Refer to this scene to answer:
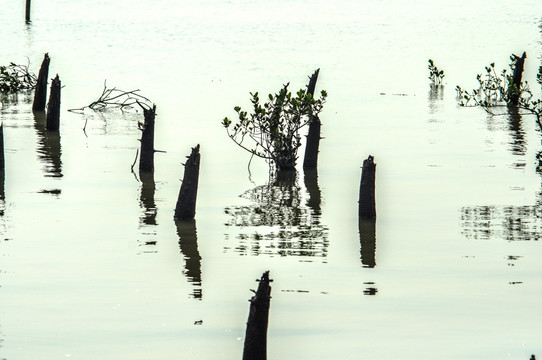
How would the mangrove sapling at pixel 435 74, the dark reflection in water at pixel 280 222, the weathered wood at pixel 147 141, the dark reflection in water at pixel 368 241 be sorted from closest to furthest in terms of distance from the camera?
the dark reflection in water at pixel 368 241
the dark reflection in water at pixel 280 222
the weathered wood at pixel 147 141
the mangrove sapling at pixel 435 74

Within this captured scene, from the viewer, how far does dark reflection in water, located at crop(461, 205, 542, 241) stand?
53.9 feet

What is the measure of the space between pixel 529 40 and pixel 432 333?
2255 inches

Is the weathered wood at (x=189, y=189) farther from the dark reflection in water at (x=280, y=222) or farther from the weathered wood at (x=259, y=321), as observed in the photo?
the weathered wood at (x=259, y=321)

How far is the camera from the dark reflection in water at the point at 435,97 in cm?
3491

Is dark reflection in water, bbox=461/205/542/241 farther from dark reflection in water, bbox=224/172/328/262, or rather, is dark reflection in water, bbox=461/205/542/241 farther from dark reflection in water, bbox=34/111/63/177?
dark reflection in water, bbox=34/111/63/177

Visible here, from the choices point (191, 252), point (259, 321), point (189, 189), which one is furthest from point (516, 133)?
point (259, 321)

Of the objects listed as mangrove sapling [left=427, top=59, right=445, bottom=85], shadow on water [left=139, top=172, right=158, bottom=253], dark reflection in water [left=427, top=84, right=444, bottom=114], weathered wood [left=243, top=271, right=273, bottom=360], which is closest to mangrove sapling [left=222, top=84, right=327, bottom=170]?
shadow on water [left=139, top=172, right=158, bottom=253]

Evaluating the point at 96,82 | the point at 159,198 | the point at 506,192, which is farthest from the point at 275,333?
the point at 96,82

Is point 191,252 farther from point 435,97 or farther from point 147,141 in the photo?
point 435,97

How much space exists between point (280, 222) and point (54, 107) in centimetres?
1100

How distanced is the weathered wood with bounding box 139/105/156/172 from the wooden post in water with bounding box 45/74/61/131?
5.15m

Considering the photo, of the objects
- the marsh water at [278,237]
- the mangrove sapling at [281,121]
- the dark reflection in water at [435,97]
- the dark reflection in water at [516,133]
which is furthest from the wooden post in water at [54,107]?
the dark reflection in water at [435,97]

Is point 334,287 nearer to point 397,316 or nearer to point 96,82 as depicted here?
point 397,316

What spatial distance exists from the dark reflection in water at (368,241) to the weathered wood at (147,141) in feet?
17.3
